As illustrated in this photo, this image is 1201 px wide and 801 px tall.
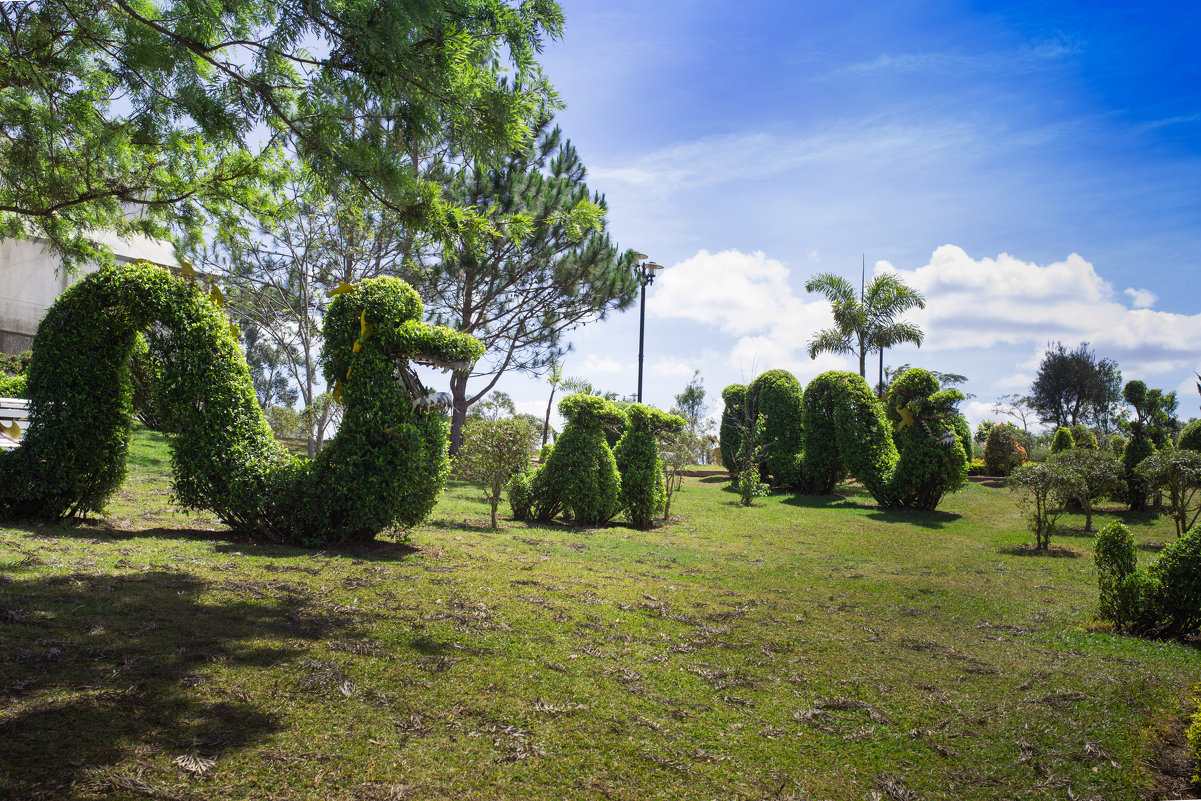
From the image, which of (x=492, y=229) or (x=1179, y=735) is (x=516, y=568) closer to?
(x=492, y=229)

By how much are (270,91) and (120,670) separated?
441cm

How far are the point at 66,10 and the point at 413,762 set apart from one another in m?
6.92

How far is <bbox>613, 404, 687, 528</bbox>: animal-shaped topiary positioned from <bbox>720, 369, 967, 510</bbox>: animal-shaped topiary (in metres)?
6.64

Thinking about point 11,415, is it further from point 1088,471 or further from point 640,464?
point 1088,471

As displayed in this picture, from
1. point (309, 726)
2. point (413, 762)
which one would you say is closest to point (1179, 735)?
point (413, 762)

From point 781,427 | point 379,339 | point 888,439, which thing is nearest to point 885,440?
point 888,439

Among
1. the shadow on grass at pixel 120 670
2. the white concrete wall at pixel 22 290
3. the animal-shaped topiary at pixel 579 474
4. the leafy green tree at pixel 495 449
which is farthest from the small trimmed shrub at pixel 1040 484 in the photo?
the white concrete wall at pixel 22 290

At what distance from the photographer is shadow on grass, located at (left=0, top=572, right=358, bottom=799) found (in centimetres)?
280

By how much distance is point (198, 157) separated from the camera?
23.7ft

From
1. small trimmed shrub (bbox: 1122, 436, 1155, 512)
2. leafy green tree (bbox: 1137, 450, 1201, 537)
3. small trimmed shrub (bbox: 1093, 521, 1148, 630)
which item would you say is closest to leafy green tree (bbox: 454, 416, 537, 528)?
small trimmed shrub (bbox: 1093, 521, 1148, 630)

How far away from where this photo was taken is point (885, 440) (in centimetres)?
1709

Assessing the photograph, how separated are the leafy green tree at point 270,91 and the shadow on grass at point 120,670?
3437 mm

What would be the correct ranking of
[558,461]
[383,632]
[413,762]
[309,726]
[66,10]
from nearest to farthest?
[413,762] → [309,726] → [383,632] → [66,10] → [558,461]

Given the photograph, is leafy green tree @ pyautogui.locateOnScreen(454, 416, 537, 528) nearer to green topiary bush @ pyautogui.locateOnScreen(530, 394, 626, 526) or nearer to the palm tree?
→ green topiary bush @ pyautogui.locateOnScreen(530, 394, 626, 526)
